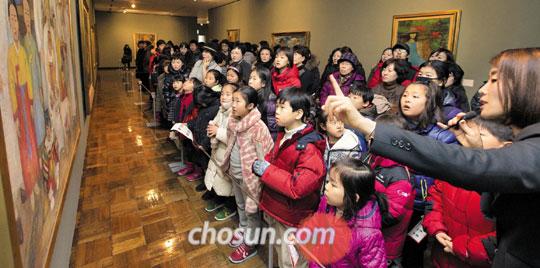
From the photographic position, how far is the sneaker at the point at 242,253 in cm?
244

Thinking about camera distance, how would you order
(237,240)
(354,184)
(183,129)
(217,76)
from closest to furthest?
(354,184), (237,240), (183,129), (217,76)

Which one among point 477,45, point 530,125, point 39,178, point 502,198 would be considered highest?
point 477,45

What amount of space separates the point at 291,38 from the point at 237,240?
7253 millimetres

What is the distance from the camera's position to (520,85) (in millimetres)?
827

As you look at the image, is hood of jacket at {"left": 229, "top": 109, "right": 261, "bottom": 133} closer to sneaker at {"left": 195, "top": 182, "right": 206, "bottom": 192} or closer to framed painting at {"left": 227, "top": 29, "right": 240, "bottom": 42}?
sneaker at {"left": 195, "top": 182, "right": 206, "bottom": 192}

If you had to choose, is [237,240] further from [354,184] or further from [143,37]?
[143,37]

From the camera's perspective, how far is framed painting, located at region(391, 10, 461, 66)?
4.97 meters

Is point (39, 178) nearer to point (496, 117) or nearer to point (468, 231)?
point (496, 117)

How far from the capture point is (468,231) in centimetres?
162

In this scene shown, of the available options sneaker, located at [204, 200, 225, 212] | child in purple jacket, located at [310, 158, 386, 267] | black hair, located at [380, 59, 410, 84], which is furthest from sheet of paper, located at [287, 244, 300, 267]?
black hair, located at [380, 59, 410, 84]

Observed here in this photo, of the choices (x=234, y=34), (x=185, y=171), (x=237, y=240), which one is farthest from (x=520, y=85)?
(x=234, y=34)

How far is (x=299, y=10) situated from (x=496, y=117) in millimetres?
8304

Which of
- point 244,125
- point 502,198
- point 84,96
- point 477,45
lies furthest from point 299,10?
point 502,198

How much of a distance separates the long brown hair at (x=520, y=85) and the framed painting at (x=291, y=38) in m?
7.70
